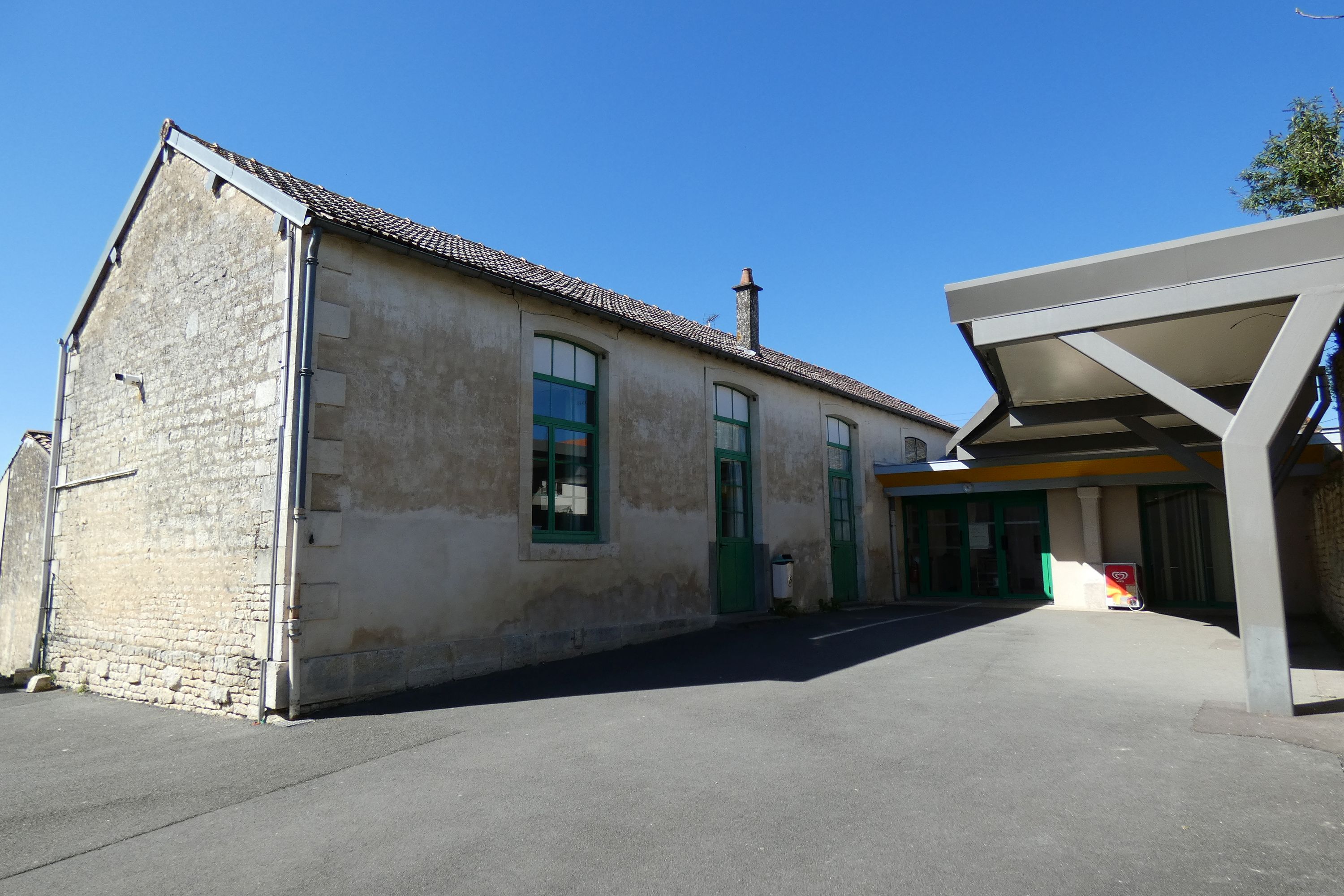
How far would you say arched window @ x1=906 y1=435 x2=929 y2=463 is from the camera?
19203mm

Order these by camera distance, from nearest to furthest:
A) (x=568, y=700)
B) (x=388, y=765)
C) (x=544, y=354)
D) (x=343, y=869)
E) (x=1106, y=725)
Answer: (x=343, y=869) → (x=388, y=765) → (x=1106, y=725) → (x=568, y=700) → (x=544, y=354)

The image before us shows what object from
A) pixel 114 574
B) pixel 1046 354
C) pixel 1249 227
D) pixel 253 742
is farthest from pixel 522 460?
pixel 1249 227

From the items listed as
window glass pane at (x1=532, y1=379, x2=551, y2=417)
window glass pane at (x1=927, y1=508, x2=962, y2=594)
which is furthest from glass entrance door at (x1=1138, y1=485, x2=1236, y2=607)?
window glass pane at (x1=532, y1=379, x2=551, y2=417)

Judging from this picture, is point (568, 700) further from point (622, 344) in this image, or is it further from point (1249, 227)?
point (1249, 227)

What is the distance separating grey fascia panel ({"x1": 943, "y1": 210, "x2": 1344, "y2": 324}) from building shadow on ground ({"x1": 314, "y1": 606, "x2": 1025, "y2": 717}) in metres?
3.83

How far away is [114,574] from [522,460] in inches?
200

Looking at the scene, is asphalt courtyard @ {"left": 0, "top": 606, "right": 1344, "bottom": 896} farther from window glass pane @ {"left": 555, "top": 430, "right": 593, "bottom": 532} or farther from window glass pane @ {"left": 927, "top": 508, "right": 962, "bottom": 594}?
window glass pane @ {"left": 927, "top": 508, "right": 962, "bottom": 594}

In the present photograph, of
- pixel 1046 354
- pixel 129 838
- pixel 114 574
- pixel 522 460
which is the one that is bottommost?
pixel 129 838

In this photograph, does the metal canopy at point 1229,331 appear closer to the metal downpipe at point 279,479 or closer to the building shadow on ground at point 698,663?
the building shadow on ground at point 698,663

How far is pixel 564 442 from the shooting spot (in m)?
9.62

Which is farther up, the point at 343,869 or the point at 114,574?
the point at 114,574

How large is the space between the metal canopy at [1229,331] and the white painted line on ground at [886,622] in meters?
4.10

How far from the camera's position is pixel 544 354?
948 cm

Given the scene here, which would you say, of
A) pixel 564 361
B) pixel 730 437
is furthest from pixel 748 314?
pixel 564 361
